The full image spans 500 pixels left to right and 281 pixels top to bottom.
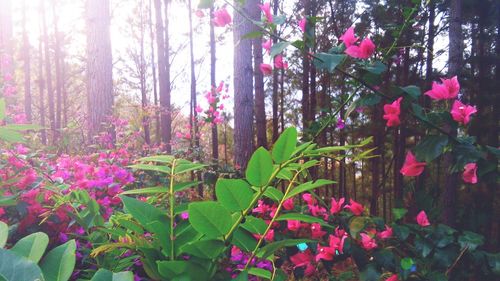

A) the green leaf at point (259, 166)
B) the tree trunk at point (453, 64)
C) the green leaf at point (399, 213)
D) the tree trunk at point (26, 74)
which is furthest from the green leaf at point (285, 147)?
the tree trunk at point (26, 74)

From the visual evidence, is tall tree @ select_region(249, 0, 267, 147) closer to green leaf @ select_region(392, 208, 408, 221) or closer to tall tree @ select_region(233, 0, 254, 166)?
tall tree @ select_region(233, 0, 254, 166)

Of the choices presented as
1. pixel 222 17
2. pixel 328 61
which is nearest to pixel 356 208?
pixel 328 61

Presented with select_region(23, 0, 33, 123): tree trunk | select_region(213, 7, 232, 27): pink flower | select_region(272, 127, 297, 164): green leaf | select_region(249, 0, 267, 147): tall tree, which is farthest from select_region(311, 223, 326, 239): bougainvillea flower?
select_region(23, 0, 33, 123): tree trunk

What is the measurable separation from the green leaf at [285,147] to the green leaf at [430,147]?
61 centimetres

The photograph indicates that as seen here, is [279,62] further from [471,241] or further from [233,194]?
[233,194]

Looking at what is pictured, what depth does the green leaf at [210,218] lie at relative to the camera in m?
0.29

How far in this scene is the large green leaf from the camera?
235 mm

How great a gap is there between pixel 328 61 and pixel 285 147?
51 cm

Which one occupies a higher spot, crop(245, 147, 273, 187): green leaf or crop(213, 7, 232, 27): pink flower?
crop(213, 7, 232, 27): pink flower

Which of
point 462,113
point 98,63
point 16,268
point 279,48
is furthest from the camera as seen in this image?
point 98,63

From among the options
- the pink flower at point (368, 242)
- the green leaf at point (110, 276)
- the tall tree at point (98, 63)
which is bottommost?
the pink flower at point (368, 242)

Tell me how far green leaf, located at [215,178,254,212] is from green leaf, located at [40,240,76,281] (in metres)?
0.11

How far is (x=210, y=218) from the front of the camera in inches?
11.9

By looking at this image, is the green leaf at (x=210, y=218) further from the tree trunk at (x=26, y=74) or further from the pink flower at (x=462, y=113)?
the tree trunk at (x=26, y=74)
